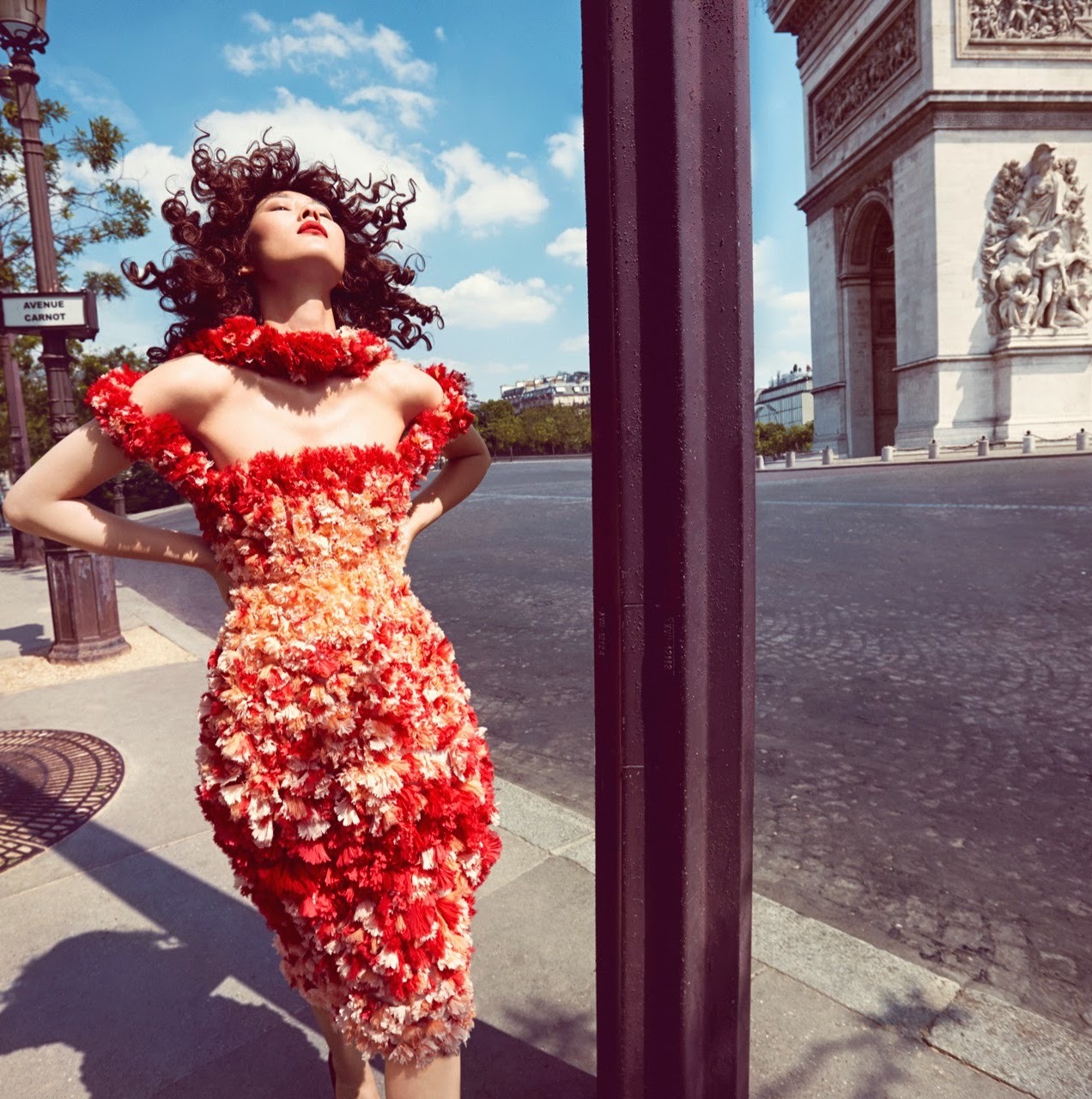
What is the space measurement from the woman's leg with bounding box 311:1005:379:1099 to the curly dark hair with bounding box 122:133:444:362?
1484 mm

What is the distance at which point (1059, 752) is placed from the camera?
3613 millimetres

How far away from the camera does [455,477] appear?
2.08 m

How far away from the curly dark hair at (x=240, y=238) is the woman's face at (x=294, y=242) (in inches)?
Result: 2.5

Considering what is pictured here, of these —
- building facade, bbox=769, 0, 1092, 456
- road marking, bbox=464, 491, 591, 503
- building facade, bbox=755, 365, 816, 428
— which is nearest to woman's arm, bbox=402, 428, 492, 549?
road marking, bbox=464, 491, 591, 503

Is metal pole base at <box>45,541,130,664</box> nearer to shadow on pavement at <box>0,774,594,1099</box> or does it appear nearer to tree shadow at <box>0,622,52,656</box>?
tree shadow at <box>0,622,52,656</box>

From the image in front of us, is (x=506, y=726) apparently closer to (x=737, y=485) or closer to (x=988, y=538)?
(x=737, y=485)

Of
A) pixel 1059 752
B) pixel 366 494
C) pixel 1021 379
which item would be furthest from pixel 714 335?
pixel 1021 379

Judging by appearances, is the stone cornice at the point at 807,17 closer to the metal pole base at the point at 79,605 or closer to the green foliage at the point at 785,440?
the green foliage at the point at 785,440

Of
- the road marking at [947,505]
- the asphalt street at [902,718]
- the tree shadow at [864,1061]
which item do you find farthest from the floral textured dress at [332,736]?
the road marking at [947,505]

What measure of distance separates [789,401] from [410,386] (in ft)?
347

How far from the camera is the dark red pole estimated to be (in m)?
1.25

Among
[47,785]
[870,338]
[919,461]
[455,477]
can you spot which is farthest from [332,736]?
[870,338]

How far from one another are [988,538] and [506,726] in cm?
666

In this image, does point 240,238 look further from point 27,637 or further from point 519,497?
point 519,497
